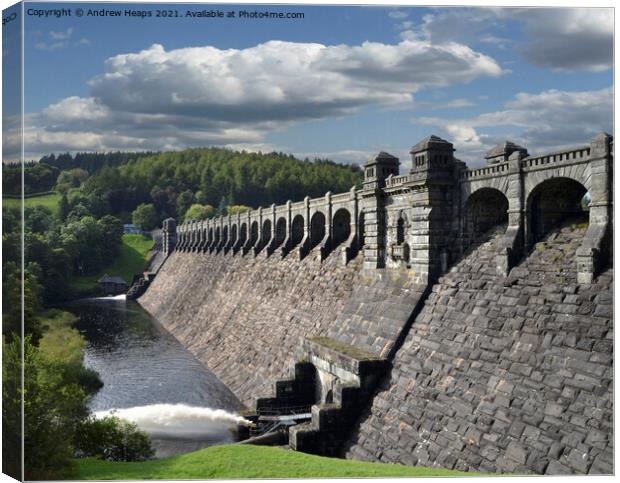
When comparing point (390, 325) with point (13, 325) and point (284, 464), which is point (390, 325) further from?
point (13, 325)

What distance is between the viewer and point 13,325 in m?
18.2

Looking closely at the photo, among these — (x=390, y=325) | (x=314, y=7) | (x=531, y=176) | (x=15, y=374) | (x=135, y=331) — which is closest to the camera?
(x=15, y=374)

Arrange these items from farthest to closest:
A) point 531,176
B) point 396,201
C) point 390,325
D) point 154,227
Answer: point 154,227
point 396,201
point 390,325
point 531,176

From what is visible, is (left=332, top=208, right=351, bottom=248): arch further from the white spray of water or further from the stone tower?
the white spray of water

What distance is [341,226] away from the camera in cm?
4288

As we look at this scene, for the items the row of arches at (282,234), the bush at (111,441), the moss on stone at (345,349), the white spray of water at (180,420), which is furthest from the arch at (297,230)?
the bush at (111,441)

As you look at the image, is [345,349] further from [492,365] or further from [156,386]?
[156,386]

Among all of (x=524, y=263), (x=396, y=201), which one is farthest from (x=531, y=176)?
(x=396, y=201)

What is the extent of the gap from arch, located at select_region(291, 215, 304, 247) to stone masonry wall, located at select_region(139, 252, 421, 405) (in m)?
2.23

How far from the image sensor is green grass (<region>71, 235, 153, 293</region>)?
267 ft

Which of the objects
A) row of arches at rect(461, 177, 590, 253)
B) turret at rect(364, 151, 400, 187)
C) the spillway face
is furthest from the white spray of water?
row of arches at rect(461, 177, 590, 253)

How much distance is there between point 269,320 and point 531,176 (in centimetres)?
2346

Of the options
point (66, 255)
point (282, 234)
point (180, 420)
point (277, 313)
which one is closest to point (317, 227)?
point (277, 313)

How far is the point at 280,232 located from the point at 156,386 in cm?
2047
